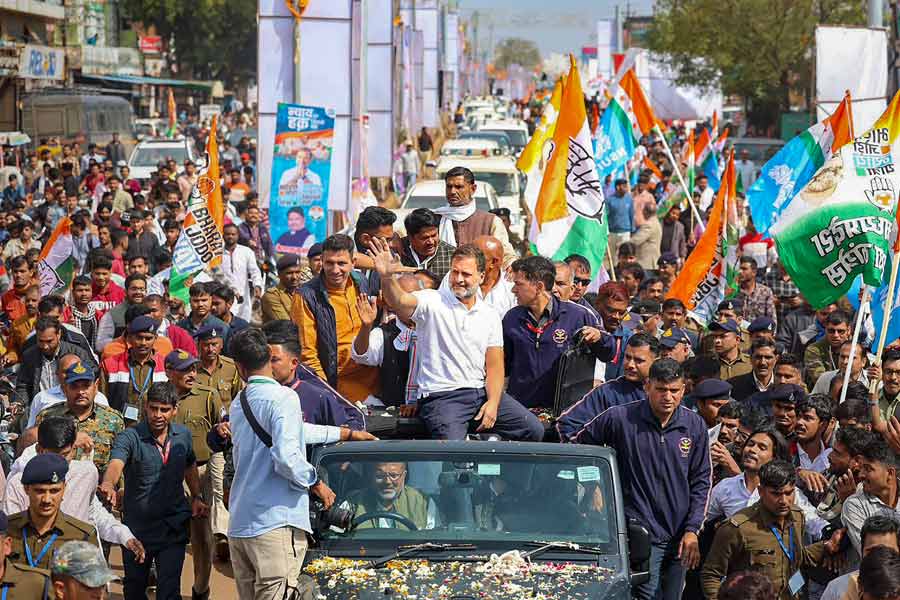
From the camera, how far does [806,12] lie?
44.6 metres

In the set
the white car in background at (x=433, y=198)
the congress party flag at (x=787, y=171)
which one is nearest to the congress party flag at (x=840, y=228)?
the congress party flag at (x=787, y=171)

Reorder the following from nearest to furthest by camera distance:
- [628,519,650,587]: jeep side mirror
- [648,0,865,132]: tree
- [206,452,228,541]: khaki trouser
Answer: [628,519,650,587]: jeep side mirror → [206,452,228,541]: khaki trouser → [648,0,865,132]: tree

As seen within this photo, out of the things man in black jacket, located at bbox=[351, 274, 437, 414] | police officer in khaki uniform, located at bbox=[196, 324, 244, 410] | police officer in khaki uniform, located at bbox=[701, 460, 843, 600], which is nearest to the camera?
police officer in khaki uniform, located at bbox=[701, 460, 843, 600]

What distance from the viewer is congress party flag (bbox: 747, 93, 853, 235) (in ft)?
46.1

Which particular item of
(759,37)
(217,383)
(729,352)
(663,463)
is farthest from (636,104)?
(759,37)

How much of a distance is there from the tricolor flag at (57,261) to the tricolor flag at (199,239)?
1099 mm

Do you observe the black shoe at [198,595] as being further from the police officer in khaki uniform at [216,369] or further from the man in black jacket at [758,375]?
the man in black jacket at [758,375]

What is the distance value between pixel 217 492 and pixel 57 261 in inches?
217

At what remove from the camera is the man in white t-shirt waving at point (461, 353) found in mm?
7910

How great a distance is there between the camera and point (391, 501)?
23.0 ft

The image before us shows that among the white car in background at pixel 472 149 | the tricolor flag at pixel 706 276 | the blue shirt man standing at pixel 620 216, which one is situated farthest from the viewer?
the white car in background at pixel 472 149

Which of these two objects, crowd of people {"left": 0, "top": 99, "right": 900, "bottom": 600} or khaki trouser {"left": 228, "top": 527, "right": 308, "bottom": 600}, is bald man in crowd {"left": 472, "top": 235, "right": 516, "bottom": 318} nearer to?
crowd of people {"left": 0, "top": 99, "right": 900, "bottom": 600}

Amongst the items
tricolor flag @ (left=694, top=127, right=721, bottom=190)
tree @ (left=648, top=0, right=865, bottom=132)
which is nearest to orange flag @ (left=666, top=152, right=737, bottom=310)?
tricolor flag @ (left=694, top=127, right=721, bottom=190)

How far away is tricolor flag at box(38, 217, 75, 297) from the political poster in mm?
2550
